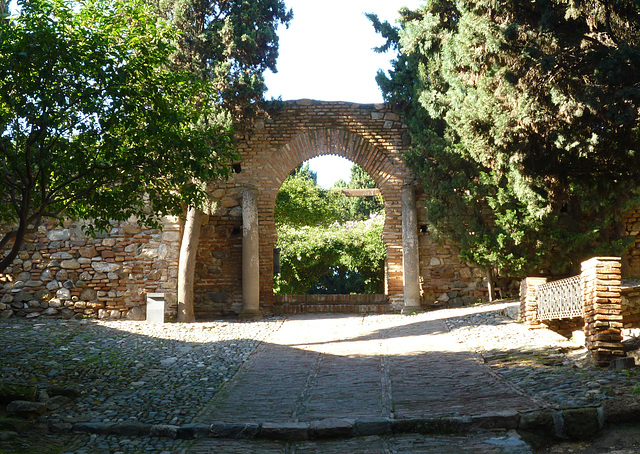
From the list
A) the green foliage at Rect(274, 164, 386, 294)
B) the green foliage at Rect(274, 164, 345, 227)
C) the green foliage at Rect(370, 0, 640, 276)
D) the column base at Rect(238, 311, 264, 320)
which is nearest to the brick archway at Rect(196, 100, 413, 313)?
the column base at Rect(238, 311, 264, 320)

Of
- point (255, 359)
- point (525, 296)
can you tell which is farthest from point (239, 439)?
point (525, 296)

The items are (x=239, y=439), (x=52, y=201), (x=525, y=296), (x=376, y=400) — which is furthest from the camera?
(x=525, y=296)

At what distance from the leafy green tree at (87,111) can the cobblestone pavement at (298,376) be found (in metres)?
1.77

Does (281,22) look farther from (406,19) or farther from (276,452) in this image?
(276,452)

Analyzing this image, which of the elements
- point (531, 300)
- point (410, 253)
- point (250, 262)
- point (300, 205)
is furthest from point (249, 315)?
point (300, 205)

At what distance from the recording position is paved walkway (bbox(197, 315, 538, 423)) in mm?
5156

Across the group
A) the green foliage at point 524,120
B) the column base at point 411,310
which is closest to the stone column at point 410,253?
the column base at point 411,310

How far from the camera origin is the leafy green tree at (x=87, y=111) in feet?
18.8

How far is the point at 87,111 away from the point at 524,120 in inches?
192

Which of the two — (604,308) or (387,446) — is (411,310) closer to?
(604,308)

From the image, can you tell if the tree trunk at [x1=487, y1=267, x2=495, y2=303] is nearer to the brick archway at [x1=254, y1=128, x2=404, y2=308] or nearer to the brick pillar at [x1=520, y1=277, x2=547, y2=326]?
the brick archway at [x1=254, y1=128, x2=404, y2=308]

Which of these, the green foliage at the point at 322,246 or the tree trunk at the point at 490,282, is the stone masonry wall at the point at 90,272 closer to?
the tree trunk at the point at 490,282

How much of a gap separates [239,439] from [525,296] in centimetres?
583

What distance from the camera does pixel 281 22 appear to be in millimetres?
13258
